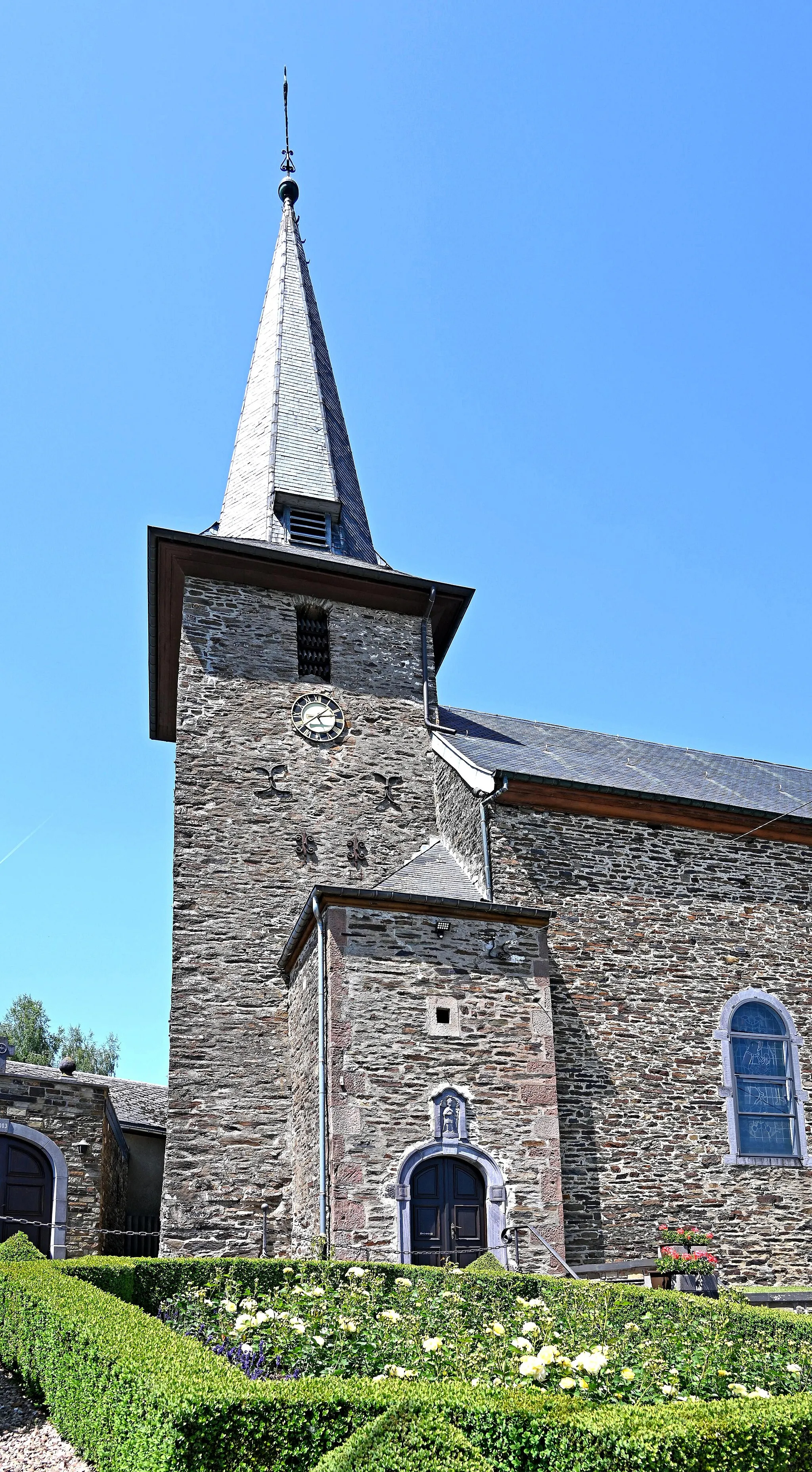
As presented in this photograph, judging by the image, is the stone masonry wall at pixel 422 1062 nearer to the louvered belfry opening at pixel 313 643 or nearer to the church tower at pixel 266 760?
the church tower at pixel 266 760

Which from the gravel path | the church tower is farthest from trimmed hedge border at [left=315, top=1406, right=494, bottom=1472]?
the church tower

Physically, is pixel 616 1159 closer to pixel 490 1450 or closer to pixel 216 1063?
pixel 216 1063

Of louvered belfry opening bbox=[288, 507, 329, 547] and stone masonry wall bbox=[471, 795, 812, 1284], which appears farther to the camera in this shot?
louvered belfry opening bbox=[288, 507, 329, 547]

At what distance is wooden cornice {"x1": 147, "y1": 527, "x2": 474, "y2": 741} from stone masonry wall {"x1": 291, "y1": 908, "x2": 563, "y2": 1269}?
6.00m

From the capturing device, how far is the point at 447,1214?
12.0 meters

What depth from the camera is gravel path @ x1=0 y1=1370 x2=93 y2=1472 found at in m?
6.13

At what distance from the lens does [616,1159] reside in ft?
44.9

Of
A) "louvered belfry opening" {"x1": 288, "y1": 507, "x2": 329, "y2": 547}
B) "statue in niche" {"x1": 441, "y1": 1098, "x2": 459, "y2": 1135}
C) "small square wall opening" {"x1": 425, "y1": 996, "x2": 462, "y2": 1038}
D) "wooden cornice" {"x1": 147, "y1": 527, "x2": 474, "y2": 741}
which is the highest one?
"louvered belfry opening" {"x1": 288, "y1": 507, "x2": 329, "y2": 547}

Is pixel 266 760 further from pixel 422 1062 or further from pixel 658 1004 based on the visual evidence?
pixel 658 1004

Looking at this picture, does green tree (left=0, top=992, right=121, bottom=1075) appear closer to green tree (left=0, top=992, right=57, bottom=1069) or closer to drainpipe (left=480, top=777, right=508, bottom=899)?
green tree (left=0, top=992, right=57, bottom=1069)

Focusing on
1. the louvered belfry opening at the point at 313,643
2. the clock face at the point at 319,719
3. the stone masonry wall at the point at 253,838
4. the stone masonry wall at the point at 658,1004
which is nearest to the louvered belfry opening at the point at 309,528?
the louvered belfry opening at the point at 313,643

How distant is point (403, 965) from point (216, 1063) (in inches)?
115

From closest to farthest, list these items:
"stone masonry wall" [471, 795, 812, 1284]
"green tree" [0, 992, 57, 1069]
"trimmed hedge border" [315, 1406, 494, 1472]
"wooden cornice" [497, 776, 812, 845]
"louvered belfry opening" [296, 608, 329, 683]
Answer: "trimmed hedge border" [315, 1406, 494, 1472]
"stone masonry wall" [471, 795, 812, 1284]
"wooden cornice" [497, 776, 812, 845]
"louvered belfry opening" [296, 608, 329, 683]
"green tree" [0, 992, 57, 1069]

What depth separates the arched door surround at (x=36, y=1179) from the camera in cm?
1477
